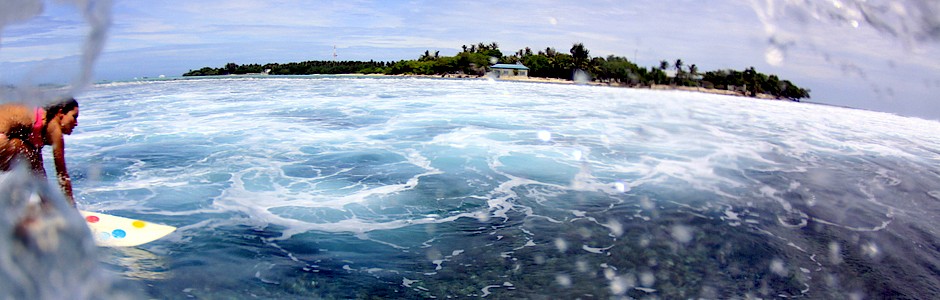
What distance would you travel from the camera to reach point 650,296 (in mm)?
4809

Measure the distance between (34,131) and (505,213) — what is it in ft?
18.3

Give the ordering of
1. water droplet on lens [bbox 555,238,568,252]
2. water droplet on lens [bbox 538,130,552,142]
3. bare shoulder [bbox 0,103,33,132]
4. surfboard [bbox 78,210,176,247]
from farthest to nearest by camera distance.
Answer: water droplet on lens [bbox 538,130,552,142]
water droplet on lens [bbox 555,238,568,252]
surfboard [bbox 78,210,176,247]
bare shoulder [bbox 0,103,33,132]

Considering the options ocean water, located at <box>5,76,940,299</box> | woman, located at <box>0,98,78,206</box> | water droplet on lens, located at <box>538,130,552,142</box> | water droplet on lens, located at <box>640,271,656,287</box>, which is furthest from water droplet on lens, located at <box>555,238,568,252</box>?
water droplet on lens, located at <box>538,130,552,142</box>

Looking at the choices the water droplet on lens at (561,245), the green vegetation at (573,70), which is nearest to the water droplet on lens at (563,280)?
the water droplet on lens at (561,245)

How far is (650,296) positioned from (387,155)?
29.0 ft

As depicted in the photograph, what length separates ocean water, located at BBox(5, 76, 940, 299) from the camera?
5172 mm

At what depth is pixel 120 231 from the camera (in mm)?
6105

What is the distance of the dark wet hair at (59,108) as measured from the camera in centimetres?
449

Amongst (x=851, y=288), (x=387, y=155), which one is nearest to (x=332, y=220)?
(x=387, y=155)

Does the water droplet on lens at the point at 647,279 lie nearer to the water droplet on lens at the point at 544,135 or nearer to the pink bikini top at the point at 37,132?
the pink bikini top at the point at 37,132

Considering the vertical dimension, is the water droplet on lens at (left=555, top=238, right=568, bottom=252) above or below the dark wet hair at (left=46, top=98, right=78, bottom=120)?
below

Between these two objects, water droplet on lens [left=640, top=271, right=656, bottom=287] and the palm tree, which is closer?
water droplet on lens [left=640, top=271, right=656, bottom=287]

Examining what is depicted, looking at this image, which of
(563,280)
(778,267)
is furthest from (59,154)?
(778,267)

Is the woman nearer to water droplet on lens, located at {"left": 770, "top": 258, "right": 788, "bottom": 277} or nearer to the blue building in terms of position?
water droplet on lens, located at {"left": 770, "top": 258, "right": 788, "bottom": 277}
